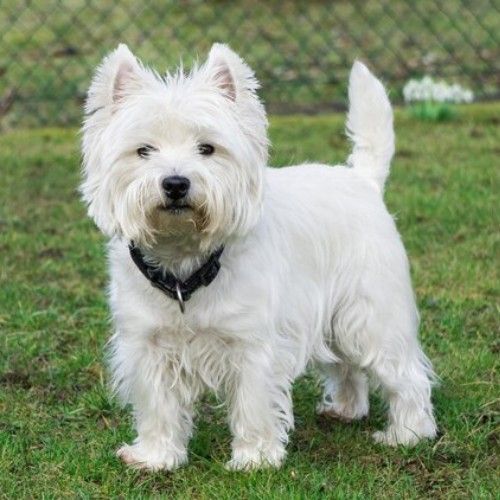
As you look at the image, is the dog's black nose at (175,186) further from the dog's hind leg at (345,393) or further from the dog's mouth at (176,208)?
the dog's hind leg at (345,393)

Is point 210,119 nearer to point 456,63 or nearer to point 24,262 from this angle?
point 24,262

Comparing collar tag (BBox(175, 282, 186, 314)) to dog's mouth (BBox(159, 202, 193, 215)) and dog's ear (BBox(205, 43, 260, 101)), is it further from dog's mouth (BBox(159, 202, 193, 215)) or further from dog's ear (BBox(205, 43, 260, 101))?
dog's ear (BBox(205, 43, 260, 101))

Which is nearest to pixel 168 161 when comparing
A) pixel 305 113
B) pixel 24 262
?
pixel 24 262

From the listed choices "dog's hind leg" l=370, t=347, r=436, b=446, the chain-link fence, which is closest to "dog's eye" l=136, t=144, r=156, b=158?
"dog's hind leg" l=370, t=347, r=436, b=446

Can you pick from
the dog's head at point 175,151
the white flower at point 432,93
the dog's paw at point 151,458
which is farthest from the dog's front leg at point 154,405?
the white flower at point 432,93

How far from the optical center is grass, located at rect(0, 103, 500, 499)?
149 inches

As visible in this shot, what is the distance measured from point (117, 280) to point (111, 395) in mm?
724

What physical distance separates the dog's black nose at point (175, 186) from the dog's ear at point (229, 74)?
355 mm

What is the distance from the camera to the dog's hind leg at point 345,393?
172 inches

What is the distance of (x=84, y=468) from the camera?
12.8ft

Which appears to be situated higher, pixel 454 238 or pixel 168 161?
pixel 168 161

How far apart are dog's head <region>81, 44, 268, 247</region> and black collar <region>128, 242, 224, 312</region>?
3.9 inches

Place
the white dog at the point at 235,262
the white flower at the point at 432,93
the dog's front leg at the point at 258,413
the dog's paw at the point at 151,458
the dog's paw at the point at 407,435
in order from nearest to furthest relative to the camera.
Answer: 1. the white dog at the point at 235,262
2. the dog's front leg at the point at 258,413
3. the dog's paw at the point at 151,458
4. the dog's paw at the point at 407,435
5. the white flower at the point at 432,93

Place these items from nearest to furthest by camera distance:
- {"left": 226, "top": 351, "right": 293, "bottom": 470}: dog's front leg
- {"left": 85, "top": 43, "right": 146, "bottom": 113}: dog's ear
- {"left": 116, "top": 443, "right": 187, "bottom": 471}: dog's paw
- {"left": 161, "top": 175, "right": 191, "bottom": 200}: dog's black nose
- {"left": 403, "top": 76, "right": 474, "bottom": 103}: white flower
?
{"left": 161, "top": 175, "right": 191, "bottom": 200}: dog's black nose < {"left": 85, "top": 43, "right": 146, "bottom": 113}: dog's ear < {"left": 226, "top": 351, "right": 293, "bottom": 470}: dog's front leg < {"left": 116, "top": 443, "right": 187, "bottom": 471}: dog's paw < {"left": 403, "top": 76, "right": 474, "bottom": 103}: white flower
